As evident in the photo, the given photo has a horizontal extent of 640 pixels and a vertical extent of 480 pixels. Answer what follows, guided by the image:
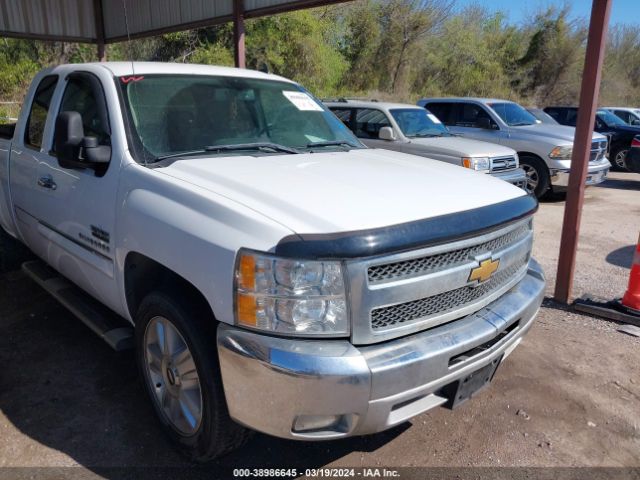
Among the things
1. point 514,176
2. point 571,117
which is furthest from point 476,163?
point 571,117

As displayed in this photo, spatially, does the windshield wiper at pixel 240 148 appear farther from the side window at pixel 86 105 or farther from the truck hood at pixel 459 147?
the truck hood at pixel 459 147

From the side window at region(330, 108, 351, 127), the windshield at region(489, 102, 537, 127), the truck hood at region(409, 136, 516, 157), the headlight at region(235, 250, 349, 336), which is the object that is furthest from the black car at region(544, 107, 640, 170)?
the headlight at region(235, 250, 349, 336)

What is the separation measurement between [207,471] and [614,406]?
2.51 meters

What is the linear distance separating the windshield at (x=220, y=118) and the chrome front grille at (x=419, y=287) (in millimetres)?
1416

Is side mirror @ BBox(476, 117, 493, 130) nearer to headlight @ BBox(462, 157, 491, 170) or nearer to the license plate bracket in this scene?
headlight @ BBox(462, 157, 491, 170)

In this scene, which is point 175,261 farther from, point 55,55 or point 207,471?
point 55,55

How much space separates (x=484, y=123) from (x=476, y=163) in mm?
3168

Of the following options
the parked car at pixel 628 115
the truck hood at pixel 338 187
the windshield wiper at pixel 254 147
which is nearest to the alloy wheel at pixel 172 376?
the truck hood at pixel 338 187

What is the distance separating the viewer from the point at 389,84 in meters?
32.5

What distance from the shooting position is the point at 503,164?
27.4 feet

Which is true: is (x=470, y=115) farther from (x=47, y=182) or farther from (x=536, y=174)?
(x=47, y=182)

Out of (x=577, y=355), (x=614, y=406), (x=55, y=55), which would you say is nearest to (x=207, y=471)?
(x=614, y=406)

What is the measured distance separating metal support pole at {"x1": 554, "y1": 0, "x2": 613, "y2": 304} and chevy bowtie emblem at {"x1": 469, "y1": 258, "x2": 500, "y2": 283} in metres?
2.32

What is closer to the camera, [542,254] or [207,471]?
[207,471]
